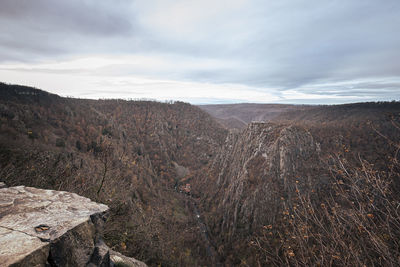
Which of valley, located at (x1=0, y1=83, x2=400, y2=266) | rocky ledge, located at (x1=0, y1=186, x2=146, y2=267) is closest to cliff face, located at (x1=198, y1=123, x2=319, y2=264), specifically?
valley, located at (x1=0, y1=83, x2=400, y2=266)

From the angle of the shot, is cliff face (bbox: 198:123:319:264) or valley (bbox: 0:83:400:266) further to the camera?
cliff face (bbox: 198:123:319:264)

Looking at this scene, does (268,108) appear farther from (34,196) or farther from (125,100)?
(34,196)

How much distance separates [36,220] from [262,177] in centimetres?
3271

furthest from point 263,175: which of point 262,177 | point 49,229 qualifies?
point 49,229

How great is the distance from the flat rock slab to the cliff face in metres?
29.3

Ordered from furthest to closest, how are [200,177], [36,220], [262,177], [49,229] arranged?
[200,177], [262,177], [36,220], [49,229]

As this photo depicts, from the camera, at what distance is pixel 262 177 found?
3133 centimetres

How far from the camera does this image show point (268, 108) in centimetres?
17725

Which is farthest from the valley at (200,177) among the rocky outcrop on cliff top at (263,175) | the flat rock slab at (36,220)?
the flat rock slab at (36,220)

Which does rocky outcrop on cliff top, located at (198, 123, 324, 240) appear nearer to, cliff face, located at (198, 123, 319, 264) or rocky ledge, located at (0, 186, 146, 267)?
cliff face, located at (198, 123, 319, 264)

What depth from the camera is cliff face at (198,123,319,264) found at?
28.2 m

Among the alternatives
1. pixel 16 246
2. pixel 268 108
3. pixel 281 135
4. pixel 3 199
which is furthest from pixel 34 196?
pixel 268 108

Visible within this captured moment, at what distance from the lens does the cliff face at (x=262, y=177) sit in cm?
2825

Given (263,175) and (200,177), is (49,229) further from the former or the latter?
(200,177)
